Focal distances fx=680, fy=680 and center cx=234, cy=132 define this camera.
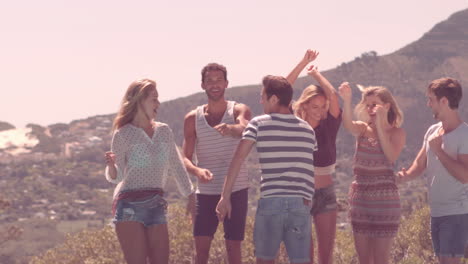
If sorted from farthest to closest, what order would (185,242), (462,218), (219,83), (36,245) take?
(36,245) < (185,242) < (219,83) < (462,218)

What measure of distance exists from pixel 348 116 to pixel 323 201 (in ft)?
2.99

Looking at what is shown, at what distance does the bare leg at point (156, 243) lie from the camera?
5.75m

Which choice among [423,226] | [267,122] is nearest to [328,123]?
[267,122]

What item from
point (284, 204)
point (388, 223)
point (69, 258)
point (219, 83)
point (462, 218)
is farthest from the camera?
point (69, 258)

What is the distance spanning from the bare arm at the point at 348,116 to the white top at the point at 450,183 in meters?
0.76

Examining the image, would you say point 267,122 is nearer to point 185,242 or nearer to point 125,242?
point 125,242

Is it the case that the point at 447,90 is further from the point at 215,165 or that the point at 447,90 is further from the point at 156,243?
the point at 156,243

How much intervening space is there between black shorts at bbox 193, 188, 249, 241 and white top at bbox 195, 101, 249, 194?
0.09 metres

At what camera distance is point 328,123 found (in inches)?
271

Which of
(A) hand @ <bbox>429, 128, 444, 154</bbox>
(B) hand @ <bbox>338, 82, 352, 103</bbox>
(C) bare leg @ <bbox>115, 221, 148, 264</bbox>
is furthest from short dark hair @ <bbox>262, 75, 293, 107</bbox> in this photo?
(C) bare leg @ <bbox>115, 221, 148, 264</bbox>

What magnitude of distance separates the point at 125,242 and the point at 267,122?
61.2 inches

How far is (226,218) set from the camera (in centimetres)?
695

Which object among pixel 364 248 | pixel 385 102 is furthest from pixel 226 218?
pixel 385 102

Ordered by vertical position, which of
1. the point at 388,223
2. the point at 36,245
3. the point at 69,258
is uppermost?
the point at 388,223
